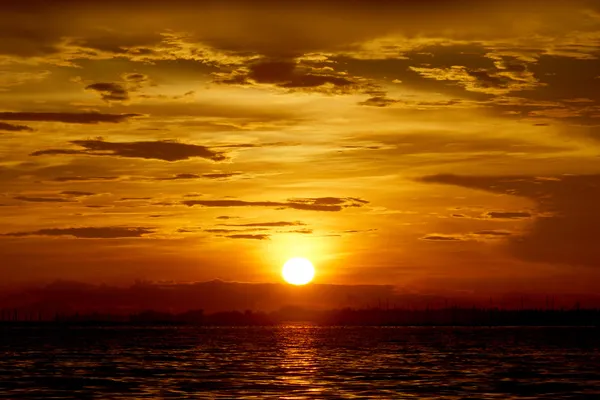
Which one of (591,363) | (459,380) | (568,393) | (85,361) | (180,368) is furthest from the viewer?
(85,361)

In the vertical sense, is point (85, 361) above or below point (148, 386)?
above

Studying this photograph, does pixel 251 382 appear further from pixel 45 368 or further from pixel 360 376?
pixel 45 368

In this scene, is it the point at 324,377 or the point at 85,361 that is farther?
the point at 85,361

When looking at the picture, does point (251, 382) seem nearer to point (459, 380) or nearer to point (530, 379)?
point (459, 380)

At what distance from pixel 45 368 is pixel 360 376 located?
39.2m

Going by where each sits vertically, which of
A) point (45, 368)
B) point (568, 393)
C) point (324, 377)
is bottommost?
point (568, 393)

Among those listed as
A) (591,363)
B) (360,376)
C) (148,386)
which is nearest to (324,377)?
(360,376)

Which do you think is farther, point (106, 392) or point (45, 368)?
point (45, 368)

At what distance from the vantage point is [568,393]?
7781cm

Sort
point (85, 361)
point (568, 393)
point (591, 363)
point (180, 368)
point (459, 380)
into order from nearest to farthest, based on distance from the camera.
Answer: point (568, 393)
point (459, 380)
point (180, 368)
point (591, 363)
point (85, 361)

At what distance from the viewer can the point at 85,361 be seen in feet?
438

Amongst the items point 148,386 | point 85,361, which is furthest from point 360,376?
point 85,361

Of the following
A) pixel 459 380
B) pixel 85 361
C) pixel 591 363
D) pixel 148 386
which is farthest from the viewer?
pixel 85 361

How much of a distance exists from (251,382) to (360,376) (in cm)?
1373
